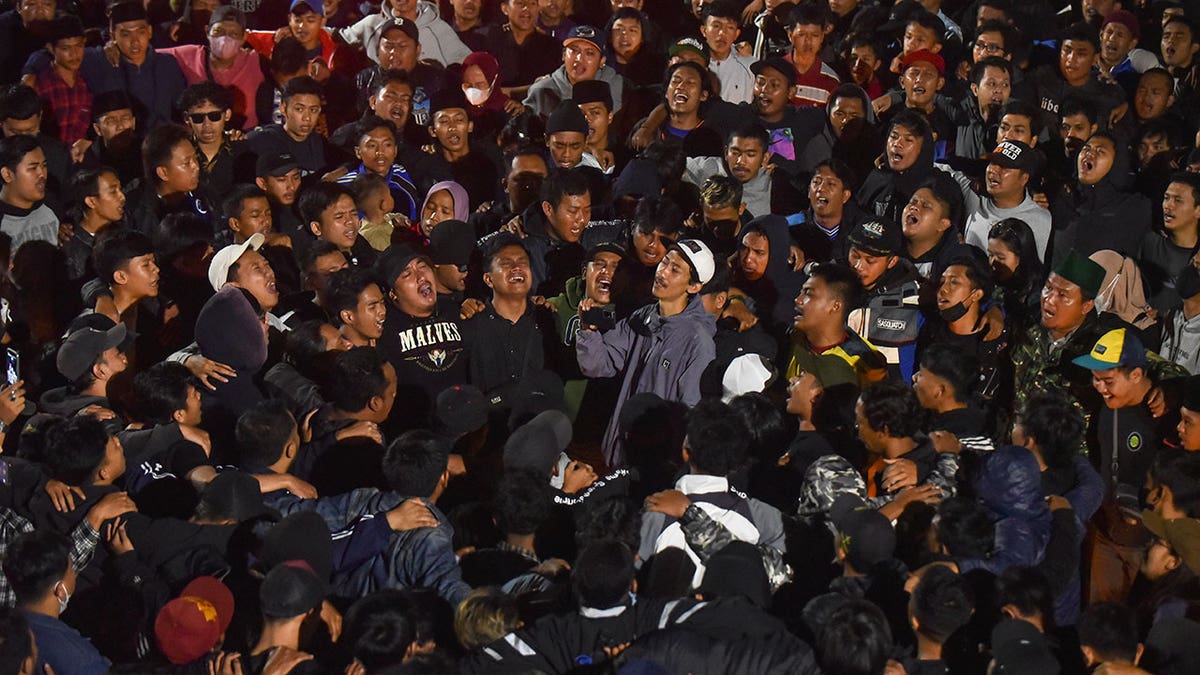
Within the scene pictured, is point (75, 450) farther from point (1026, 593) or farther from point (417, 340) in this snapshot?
point (1026, 593)

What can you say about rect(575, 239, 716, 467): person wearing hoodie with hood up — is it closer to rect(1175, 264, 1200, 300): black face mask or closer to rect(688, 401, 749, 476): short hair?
rect(688, 401, 749, 476): short hair

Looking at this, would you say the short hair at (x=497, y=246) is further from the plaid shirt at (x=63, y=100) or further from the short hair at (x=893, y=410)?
the plaid shirt at (x=63, y=100)

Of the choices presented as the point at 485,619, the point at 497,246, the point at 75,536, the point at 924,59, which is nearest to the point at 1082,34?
the point at 924,59

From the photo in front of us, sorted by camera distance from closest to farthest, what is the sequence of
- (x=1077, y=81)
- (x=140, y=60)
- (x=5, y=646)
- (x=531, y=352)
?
(x=5, y=646) → (x=531, y=352) → (x=140, y=60) → (x=1077, y=81)

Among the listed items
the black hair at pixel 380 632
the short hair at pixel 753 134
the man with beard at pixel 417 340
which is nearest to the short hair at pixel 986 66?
the short hair at pixel 753 134

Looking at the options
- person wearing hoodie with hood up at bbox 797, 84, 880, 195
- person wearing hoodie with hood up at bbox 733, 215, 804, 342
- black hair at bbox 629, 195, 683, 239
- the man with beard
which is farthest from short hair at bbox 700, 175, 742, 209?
the man with beard

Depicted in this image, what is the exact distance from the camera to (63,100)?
1030 centimetres

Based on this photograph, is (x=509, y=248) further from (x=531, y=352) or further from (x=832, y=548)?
(x=832, y=548)

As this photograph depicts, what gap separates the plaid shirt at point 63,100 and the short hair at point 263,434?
497 cm

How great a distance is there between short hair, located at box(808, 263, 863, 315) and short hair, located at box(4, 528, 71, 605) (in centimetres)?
389

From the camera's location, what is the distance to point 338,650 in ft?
17.4

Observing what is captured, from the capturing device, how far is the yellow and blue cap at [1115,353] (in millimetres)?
7250

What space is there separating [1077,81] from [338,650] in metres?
8.41

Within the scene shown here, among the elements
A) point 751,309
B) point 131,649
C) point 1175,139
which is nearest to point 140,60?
point 751,309
